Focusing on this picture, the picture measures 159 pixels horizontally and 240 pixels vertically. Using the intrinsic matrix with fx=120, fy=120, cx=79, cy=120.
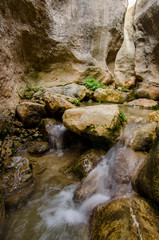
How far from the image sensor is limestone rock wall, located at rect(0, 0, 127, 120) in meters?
4.22

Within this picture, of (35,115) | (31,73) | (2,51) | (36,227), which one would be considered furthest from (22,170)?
(31,73)

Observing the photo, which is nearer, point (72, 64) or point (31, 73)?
point (31, 73)

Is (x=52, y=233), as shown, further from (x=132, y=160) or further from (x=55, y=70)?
(x=55, y=70)

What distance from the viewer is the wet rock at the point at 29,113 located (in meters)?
3.97

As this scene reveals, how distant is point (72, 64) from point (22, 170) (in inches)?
254

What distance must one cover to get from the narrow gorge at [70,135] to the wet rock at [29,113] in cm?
3

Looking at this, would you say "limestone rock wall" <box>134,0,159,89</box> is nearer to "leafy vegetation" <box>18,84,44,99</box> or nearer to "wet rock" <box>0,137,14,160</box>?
"leafy vegetation" <box>18,84,44,99</box>

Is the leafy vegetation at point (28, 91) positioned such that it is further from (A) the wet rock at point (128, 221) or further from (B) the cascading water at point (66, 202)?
(A) the wet rock at point (128, 221)

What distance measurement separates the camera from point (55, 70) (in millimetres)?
6707

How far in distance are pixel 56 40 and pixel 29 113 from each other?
4406mm

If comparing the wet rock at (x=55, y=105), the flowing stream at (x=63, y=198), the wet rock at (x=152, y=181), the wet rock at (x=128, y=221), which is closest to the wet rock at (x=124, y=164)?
the flowing stream at (x=63, y=198)

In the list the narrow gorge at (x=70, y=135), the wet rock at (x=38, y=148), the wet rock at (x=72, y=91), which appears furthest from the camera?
the wet rock at (x=72, y=91)

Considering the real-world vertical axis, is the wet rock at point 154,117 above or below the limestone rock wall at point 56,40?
below

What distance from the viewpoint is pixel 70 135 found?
3855mm
